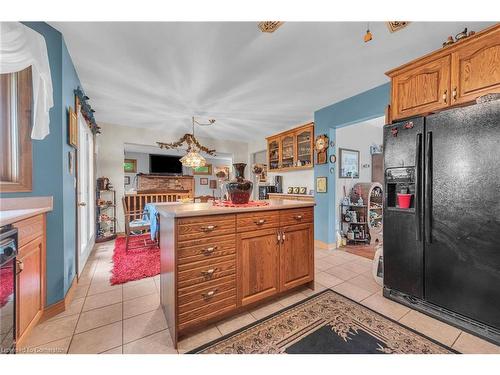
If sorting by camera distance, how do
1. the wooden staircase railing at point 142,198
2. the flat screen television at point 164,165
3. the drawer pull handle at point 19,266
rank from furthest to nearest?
the flat screen television at point 164,165
the wooden staircase railing at point 142,198
the drawer pull handle at point 19,266

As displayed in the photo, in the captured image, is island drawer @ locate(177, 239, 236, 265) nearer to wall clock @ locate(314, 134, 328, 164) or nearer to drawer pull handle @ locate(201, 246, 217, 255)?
drawer pull handle @ locate(201, 246, 217, 255)

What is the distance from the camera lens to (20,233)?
1289 mm

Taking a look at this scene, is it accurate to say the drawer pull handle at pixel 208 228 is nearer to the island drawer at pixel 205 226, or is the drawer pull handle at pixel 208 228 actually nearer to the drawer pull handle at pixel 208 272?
the island drawer at pixel 205 226

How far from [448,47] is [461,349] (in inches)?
90.1

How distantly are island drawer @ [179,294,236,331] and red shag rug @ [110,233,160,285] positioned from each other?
55.7 inches

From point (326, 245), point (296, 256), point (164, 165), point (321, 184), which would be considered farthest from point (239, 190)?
point (164, 165)

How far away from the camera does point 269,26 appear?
5.54 feet

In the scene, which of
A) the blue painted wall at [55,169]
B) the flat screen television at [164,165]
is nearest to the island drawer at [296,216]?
the blue painted wall at [55,169]

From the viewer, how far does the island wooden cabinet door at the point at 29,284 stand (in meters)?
1.30

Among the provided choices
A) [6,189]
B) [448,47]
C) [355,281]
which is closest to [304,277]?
[355,281]

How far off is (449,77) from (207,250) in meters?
2.42

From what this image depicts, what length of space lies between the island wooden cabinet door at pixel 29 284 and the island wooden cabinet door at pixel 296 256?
1.85 meters

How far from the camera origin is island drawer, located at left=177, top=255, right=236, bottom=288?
138 centimetres
